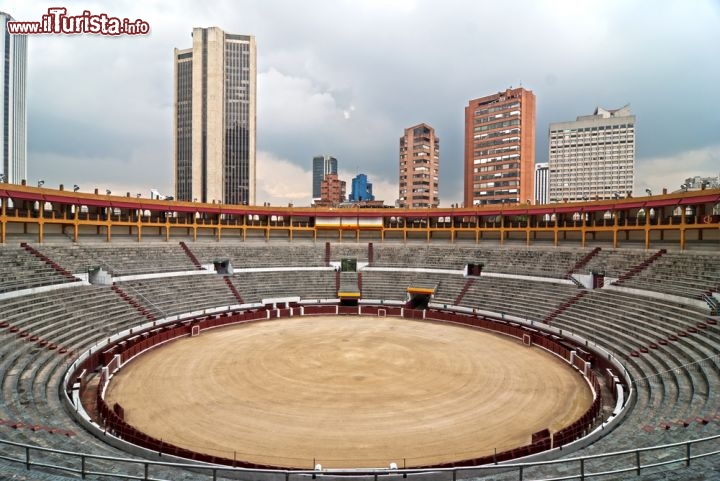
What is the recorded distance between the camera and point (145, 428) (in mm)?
18453

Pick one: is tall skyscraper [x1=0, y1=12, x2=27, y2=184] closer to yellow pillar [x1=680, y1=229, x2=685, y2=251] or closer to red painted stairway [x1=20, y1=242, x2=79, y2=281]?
red painted stairway [x1=20, y1=242, x2=79, y2=281]

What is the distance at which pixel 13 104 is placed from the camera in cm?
16662

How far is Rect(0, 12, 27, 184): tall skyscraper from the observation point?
15988cm

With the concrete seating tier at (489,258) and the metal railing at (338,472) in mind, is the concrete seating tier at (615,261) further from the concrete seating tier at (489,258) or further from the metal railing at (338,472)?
the metal railing at (338,472)

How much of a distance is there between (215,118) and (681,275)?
124618 mm

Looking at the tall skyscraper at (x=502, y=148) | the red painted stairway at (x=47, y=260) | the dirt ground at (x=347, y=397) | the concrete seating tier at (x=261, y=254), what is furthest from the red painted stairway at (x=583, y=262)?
the tall skyscraper at (x=502, y=148)

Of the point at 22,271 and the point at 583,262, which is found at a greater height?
the point at 583,262

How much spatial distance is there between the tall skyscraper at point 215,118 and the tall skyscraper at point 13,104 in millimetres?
87542

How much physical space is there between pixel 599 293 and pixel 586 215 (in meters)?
16.1

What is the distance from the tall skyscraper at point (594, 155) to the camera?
165875 mm

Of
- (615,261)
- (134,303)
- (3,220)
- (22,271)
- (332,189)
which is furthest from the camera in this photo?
(332,189)

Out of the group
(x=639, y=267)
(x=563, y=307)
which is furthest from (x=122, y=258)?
(x=639, y=267)

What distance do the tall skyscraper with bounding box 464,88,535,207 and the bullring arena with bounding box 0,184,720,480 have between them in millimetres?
54266

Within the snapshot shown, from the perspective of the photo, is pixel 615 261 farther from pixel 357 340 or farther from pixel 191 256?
pixel 191 256
